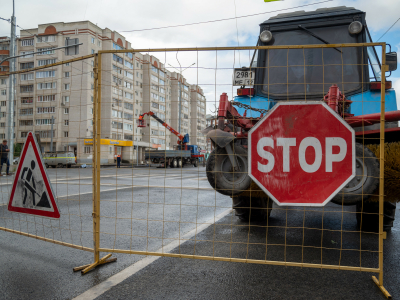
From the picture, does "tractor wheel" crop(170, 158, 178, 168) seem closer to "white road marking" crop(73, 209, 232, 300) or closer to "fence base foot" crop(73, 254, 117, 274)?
"white road marking" crop(73, 209, 232, 300)

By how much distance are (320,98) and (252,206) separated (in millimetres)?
1957

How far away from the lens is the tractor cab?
4.86 metres

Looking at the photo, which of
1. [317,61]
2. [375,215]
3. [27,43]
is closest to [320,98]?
[317,61]

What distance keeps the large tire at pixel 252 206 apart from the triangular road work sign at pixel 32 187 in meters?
2.33

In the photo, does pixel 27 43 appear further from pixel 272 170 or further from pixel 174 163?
pixel 272 170

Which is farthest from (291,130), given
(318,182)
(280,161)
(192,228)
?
(192,228)

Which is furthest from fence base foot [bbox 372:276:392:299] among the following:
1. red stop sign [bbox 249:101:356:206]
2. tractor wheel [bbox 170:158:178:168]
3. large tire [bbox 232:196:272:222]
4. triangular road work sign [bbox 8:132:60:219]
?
tractor wheel [bbox 170:158:178:168]

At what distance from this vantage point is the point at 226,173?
3.75 meters

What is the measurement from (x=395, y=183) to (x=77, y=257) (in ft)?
11.1

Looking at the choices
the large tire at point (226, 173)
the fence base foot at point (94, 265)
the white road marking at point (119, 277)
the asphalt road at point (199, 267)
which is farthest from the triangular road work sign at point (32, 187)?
the large tire at point (226, 173)

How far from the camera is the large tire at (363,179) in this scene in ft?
10.2

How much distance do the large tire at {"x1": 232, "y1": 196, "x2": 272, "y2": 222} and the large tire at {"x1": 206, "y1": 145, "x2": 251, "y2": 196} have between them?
72 centimetres

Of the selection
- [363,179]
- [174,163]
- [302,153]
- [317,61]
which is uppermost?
[317,61]

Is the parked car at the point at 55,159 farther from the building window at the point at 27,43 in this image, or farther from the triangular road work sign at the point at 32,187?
the building window at the point at 27,43
